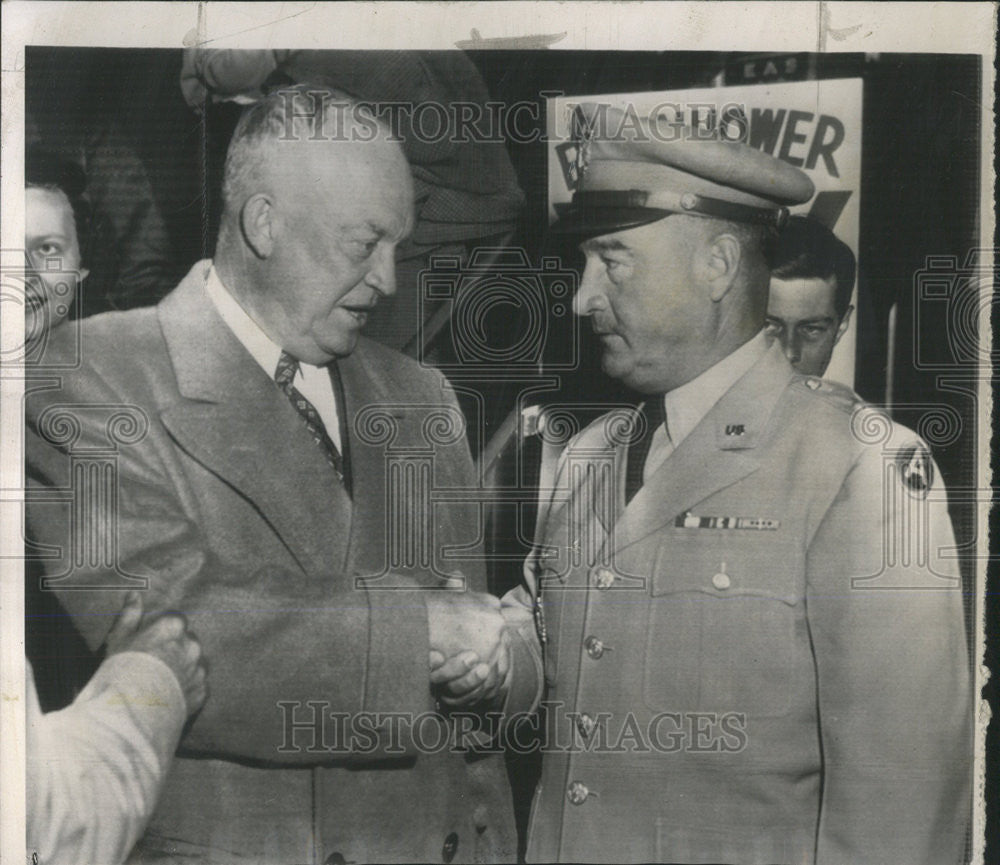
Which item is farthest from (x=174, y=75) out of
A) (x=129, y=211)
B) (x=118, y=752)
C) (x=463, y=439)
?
(x=118, y=752)

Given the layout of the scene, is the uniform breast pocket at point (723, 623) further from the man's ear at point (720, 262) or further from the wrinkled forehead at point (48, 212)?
the wrinkled forehead at point (48, 212)

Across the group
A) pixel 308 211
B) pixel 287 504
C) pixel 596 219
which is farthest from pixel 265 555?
pixel 596 219

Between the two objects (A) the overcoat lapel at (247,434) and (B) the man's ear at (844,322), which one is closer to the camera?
(A) the overcoat lapel at (247,434)

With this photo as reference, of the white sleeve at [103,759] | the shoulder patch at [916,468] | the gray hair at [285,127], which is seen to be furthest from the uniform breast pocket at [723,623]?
the gray hair at [285,127]

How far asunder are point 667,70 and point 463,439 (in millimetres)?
1140

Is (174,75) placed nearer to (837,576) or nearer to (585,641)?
(585,641)

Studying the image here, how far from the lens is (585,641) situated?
291cm

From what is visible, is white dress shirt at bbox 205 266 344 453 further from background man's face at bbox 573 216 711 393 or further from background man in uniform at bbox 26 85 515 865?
background man's face at bbox 573 216 711 393

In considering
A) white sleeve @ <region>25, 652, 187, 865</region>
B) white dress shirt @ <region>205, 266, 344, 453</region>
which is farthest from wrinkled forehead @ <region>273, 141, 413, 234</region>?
white sleeve @ <region>25, 652, 187, 865</region>

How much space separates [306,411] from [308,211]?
0.53m

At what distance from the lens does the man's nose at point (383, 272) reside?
2.90m

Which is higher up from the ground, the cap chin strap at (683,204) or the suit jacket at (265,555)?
the cap chin strap at (683,204)

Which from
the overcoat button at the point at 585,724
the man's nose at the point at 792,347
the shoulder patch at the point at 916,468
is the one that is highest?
the man's nose at the point at 792,347

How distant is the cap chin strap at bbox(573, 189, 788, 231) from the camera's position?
2.89 m
